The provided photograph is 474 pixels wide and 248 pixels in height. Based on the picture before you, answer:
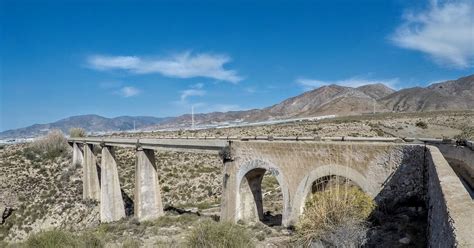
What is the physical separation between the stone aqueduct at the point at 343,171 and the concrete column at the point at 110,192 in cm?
1027

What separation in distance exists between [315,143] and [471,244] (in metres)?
9.91

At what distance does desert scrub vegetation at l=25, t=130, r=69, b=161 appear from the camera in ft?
158

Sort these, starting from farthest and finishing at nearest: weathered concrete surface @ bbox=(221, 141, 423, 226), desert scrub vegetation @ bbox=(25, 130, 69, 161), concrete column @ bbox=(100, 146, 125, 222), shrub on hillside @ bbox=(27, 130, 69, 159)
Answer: shrub on hillside @ bbox=(27, 130, 69, 159), desert scrub vegetation @ bbox=(25, 130, 69, 161), concrete column @ bbox=(100, 146, 125, 222), weathered concrete surface @ bbox=(221, 141, 423, 226)

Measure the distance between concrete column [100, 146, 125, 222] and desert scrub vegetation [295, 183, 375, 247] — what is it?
2248 centimetres

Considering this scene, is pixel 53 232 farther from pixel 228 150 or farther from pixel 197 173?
pixel 197 173

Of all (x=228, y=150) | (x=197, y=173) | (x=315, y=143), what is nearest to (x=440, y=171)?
(x=315, y=143)

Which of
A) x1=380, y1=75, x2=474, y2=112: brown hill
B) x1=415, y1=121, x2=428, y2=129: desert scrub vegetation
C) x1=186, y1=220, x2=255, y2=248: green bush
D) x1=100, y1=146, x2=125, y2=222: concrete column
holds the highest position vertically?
x1=380, y1=75, x2=474, y2=112: brown hill

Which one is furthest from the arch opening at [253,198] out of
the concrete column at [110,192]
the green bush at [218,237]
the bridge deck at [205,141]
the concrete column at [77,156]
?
the concrete column at [77,156]

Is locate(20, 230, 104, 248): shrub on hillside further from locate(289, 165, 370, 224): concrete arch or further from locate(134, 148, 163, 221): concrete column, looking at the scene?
locate(134, 148, 163, 221): concrete column

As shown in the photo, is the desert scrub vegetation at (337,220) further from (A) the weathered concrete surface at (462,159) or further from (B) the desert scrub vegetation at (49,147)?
(B) the desert scrub vegetation at (49,147)

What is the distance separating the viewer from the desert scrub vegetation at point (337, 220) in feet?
27.4

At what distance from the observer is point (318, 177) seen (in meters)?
12.7

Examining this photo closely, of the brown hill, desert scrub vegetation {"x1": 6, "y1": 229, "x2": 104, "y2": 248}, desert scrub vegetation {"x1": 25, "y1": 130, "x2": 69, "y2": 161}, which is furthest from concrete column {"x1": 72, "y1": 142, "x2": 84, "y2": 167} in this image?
the brown hill

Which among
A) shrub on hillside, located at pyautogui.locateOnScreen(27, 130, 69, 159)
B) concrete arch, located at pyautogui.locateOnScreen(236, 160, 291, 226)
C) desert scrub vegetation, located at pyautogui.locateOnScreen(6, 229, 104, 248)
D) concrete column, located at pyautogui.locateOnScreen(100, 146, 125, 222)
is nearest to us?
desert scrub vegetation, located at pyautogui.locateOnScreen(6, 229, 104, 248)
